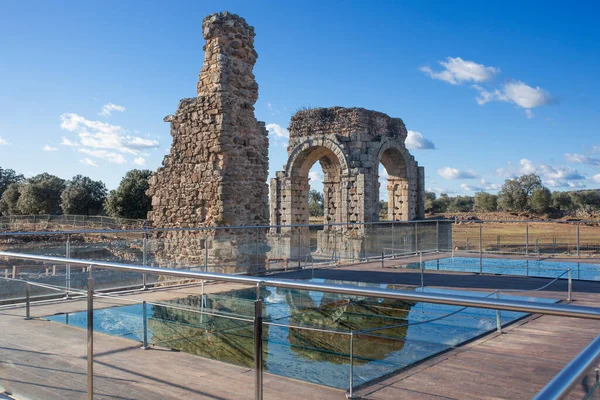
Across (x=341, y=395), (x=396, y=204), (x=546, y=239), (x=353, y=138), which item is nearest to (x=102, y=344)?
(x=341, y=395)

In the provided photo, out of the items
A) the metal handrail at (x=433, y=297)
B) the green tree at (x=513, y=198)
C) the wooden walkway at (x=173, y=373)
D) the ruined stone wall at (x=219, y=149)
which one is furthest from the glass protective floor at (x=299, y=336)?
the green tree at (x=513, y=198)

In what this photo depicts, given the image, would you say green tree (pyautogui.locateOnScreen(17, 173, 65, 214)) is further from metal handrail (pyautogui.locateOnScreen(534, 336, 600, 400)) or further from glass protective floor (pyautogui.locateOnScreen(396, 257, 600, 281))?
metal handrail (pyautogui.locateOnScreen(534, 336, 600, 400))

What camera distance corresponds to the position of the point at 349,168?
2144 centimetres

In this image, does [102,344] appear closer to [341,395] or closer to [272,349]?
[272,349]

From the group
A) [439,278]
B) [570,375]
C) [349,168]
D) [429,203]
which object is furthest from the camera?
[429,203]

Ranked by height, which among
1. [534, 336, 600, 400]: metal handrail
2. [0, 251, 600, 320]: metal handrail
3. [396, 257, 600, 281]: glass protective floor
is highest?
[0, 251, 600, 320]: metal handrail

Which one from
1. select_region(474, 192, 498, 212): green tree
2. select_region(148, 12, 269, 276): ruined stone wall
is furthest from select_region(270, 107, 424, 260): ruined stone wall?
select_region(474, 192, 498, 212): green tree

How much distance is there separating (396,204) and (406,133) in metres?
3.96

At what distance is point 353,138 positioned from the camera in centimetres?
2183

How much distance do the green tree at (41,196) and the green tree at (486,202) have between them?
42.7 meters

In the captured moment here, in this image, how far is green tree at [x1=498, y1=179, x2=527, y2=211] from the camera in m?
46.5

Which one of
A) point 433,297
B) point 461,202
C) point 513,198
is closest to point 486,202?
point 513,198

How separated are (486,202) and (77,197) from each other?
39.6m

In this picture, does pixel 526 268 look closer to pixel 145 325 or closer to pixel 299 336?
pixel 299 336
